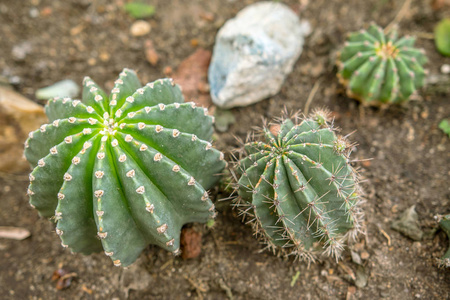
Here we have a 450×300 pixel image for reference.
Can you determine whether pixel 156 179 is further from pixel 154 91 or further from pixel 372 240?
pixel 372 240

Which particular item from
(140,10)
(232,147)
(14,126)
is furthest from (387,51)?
(14,126)

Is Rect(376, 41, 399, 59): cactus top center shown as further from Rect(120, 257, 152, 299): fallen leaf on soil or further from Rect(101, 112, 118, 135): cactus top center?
Rect(120, 257, 152, 299): fallen leaf on soil

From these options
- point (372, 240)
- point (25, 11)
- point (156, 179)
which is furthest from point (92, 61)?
point (372, 240)

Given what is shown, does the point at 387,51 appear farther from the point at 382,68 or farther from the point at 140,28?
the point at 140,28

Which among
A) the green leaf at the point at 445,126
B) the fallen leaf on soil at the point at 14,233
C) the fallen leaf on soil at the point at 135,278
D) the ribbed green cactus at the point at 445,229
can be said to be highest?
the fallen leaf on soil at the point at 14,233

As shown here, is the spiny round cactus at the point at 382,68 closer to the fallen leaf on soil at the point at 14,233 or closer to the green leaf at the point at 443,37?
the green leaf at the point at 443,37

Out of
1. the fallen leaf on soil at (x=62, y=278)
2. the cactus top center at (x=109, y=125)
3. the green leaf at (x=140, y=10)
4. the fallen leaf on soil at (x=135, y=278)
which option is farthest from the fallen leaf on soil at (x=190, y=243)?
the green leaf at (x=140, y=10)
